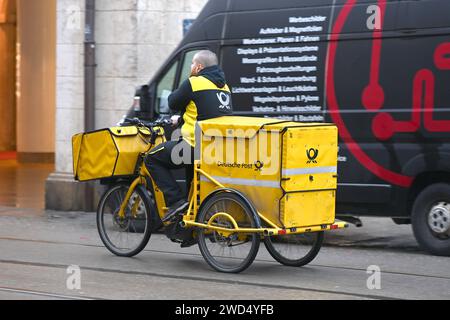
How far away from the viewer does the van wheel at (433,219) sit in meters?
9.90

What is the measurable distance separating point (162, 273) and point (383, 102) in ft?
10.0

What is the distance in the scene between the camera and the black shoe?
28.9 feet

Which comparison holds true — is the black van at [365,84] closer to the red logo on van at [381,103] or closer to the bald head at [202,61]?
the red logo on van at [381,103]

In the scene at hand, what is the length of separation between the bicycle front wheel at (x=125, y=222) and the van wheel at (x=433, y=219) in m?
2.78

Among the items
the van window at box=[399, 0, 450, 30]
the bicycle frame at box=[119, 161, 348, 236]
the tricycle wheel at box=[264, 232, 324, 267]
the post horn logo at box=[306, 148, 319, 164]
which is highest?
the van window at box=[399, 0, 450, 30]

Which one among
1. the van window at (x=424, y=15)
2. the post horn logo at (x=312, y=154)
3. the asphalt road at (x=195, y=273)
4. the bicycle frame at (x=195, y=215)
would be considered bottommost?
the asphalt road at (x=195, y=273)

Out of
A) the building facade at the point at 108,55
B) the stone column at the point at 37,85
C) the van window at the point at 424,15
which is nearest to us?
the van window at the point at 424,15

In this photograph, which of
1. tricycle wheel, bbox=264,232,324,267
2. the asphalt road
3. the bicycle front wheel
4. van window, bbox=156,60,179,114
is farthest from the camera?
van window, bbox=156,60,179,114

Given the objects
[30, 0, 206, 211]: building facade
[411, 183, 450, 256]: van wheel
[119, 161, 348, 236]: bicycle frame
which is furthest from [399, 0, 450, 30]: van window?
[30, 0, 206, 211]: building facade

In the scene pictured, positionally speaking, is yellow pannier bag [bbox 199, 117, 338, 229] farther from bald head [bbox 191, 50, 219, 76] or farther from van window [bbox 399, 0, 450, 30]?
van window [bbox 399, 0, 450, 30]

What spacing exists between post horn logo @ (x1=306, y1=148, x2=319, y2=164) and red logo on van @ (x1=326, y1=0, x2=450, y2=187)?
1915 mm

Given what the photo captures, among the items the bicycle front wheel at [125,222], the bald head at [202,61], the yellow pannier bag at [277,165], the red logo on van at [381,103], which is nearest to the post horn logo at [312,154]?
the yellow pannier bag at [277,165]
